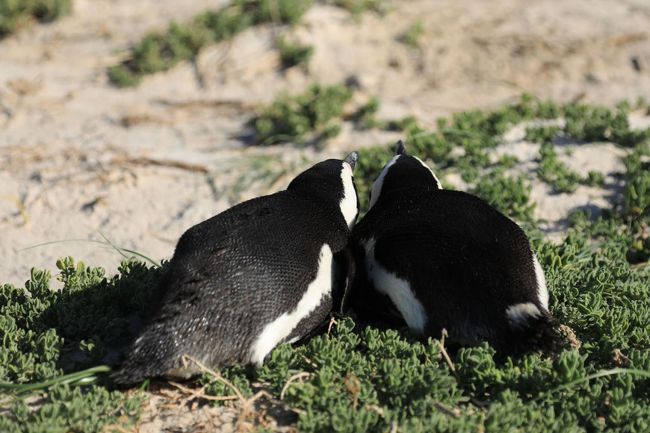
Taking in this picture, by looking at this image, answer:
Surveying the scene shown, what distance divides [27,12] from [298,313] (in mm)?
5931

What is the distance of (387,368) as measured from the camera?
339 centimetres

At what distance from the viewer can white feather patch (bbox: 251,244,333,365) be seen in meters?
3.48

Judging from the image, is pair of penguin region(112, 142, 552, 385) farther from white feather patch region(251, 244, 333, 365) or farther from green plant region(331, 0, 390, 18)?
green plant region(331, 0, 390, 18)

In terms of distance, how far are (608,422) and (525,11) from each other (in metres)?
5.56

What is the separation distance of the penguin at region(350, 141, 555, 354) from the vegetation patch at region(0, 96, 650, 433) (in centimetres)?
10

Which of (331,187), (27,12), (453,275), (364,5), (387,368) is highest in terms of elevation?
(27,12)

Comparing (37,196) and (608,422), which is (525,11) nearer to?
(37,196)

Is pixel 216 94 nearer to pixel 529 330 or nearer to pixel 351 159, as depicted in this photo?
pixel 351 159

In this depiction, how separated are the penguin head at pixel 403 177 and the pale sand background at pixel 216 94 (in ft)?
3.63

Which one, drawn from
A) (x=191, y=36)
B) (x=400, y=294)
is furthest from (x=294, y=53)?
(x=400, y=294)

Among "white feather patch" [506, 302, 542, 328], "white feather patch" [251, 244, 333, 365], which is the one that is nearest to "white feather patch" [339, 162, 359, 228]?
"white feather patch" [251, 244, 333, 365]

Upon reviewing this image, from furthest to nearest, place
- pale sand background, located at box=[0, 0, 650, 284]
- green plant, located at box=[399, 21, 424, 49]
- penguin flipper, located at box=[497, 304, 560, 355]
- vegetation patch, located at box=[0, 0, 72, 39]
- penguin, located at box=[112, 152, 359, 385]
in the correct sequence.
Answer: vegetation patch, located at box=[0, 0, 72, 39]
green plant, located at box=[399, 21, 424, 49]
pale sand background, located at box=[0, 0, 650, 284]
penguin flipper, located at box=[497, 304, 560, 355]
penguin, located at box=[112, 152, 359, 385]

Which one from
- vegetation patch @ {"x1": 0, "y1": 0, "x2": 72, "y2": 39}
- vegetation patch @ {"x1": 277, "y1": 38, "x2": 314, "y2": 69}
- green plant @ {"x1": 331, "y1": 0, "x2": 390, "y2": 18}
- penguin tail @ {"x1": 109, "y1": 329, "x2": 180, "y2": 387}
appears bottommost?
penguin tail @ {"x1": 109, "y1": 329, "x2": 180, "y2": 387}

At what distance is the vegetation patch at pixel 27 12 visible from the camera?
317 inches
